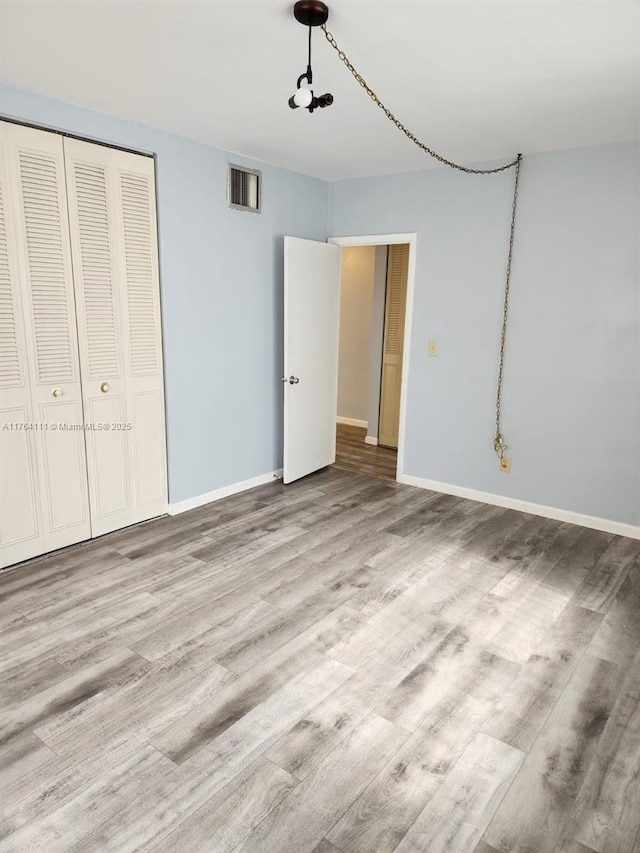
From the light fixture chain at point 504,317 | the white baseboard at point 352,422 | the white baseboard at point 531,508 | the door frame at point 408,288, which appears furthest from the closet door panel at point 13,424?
the white baseboard at point 352,422

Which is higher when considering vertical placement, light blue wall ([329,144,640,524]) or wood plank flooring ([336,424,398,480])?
light blue wall ([329,144,640,524])

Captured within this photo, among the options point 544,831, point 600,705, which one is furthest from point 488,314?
point 544,831

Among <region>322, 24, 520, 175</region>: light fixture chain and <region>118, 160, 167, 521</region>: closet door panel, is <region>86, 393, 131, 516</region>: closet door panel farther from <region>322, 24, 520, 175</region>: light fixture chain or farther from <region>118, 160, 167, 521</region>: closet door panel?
<region>322, 24, 520, 175</region>: light fixture chain

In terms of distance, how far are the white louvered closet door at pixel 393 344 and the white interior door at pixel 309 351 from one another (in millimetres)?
958

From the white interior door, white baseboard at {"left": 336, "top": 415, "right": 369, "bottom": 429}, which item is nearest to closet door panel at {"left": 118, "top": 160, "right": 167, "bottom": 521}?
the white interior door

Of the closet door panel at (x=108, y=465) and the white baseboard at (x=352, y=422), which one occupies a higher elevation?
the closet door panel at (x=108, y=465)

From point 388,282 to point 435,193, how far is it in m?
1.48

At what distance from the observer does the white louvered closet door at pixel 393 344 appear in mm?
5487

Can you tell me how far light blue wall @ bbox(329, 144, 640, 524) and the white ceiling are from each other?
405 mm

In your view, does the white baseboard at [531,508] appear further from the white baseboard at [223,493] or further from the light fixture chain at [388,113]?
the light fixture chain at [388,113]

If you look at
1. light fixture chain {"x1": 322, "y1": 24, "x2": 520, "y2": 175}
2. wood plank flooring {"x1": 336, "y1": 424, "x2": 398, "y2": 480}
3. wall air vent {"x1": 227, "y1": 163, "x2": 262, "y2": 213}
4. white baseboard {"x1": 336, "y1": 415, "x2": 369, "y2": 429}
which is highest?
light fixture chain {"x1": 322, "y1": 24, "x2": 520, "y2": 175}

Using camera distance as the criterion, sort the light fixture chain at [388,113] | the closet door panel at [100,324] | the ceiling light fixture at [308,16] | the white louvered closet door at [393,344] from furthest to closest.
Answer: the white louvered closet door at [393,344] < the closet door panel at [100,324] < the light fixture chain at [388,113] < the ceiling light fixture at [308,16]

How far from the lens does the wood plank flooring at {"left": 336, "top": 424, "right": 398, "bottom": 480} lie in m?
5.05

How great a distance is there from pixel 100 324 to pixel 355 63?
6.41 feet
